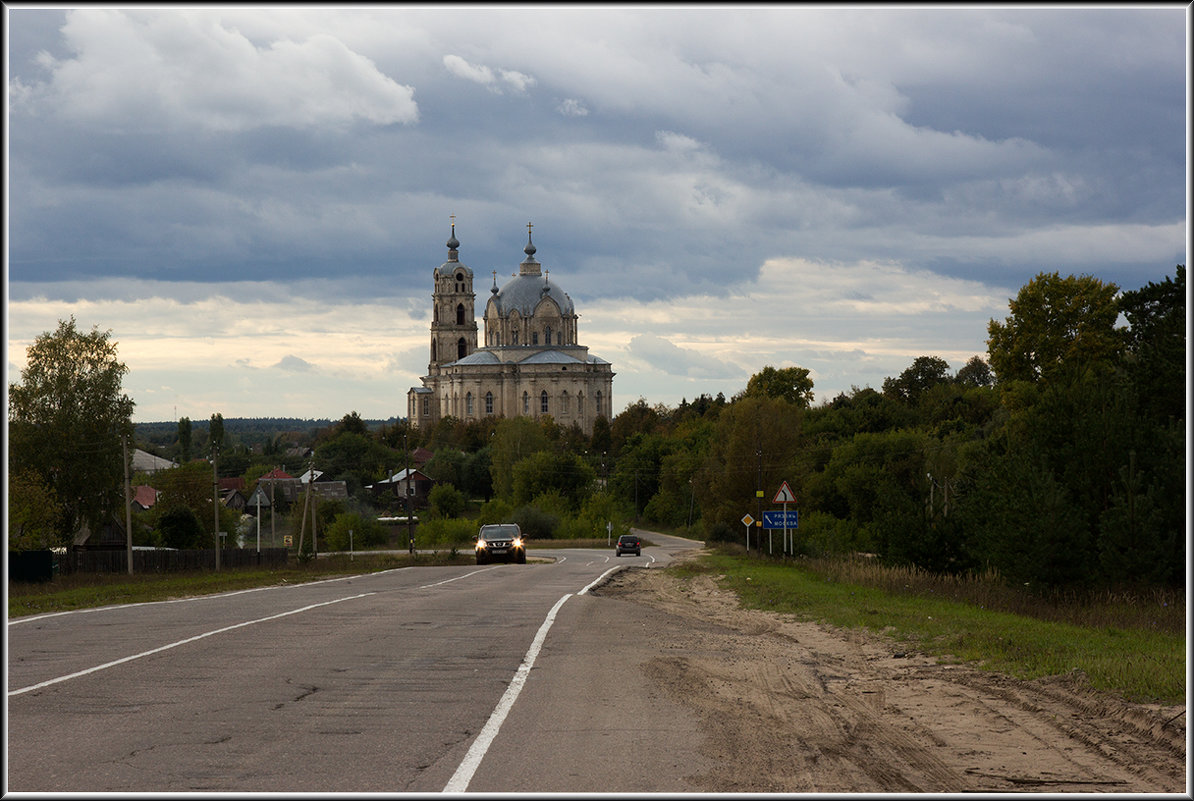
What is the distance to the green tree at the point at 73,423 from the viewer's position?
5447 centimetres

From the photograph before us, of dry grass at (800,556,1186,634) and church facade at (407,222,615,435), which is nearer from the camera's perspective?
dry grass at (800,556,1186,634)

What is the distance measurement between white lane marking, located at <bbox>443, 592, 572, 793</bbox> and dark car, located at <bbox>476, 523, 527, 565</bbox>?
29.5 metres

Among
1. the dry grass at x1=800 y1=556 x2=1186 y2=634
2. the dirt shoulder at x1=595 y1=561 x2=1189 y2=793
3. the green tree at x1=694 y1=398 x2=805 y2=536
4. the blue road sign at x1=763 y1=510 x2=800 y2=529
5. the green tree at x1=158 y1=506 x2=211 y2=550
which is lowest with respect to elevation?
the green tree at x1=158 y1=506 x2=211 y2=550

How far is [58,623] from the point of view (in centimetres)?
1823

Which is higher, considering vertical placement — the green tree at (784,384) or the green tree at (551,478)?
the green tree at (784,384)

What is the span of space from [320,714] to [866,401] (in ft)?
321

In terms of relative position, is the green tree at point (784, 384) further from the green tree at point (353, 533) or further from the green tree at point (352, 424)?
the green tree at point (352, 424)

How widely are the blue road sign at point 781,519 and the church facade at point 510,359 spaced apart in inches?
5036

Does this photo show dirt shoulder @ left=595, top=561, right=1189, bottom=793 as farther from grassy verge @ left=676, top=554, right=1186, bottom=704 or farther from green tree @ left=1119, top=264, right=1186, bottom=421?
green tree @ left=1119, top=264, right=1186, bottom=421

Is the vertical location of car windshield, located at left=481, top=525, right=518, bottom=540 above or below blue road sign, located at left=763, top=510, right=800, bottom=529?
below

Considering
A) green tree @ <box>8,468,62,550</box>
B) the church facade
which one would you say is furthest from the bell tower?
green tree @ <box>8,468,62,550</box>

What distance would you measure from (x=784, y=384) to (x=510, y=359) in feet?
232

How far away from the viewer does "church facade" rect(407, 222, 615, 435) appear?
571 feet

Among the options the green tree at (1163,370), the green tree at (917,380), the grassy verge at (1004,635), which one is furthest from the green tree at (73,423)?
the green tree at (917,380)
